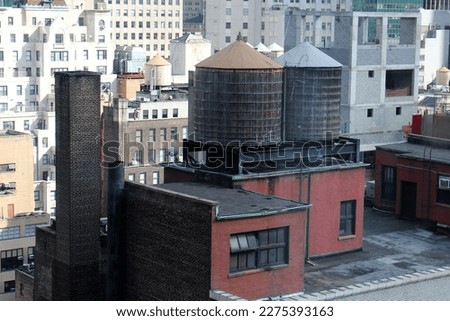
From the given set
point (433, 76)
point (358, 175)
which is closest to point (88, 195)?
point (358, 175)

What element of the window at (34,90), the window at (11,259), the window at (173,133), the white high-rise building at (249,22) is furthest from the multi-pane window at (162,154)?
the white high-rise building at (249,22)

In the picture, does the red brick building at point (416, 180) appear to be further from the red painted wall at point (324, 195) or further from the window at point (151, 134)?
the window at point (151, 134)

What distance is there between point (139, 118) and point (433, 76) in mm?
81306

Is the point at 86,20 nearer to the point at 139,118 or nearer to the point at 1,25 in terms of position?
the point at 1,25

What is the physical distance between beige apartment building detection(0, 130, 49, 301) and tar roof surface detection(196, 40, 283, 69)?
38.8 metres

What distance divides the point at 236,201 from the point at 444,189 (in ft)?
40.4

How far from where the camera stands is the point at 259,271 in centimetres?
3297

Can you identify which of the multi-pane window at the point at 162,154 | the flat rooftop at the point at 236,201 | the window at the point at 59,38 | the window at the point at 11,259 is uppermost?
the window at the point at 59,38

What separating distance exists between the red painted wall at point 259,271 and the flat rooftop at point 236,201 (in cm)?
23

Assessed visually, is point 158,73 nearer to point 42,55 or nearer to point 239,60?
point 42,55

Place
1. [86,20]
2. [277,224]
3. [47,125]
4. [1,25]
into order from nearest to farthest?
1. [277,224]
2. [47,125]
3. [1,25]
4. [86,20]

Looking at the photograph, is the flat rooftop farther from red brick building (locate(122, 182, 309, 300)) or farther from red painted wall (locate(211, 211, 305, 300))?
red painted wall (locate(211, 211, 305, 300))

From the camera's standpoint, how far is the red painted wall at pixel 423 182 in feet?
141

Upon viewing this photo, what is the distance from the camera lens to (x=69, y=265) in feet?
122
